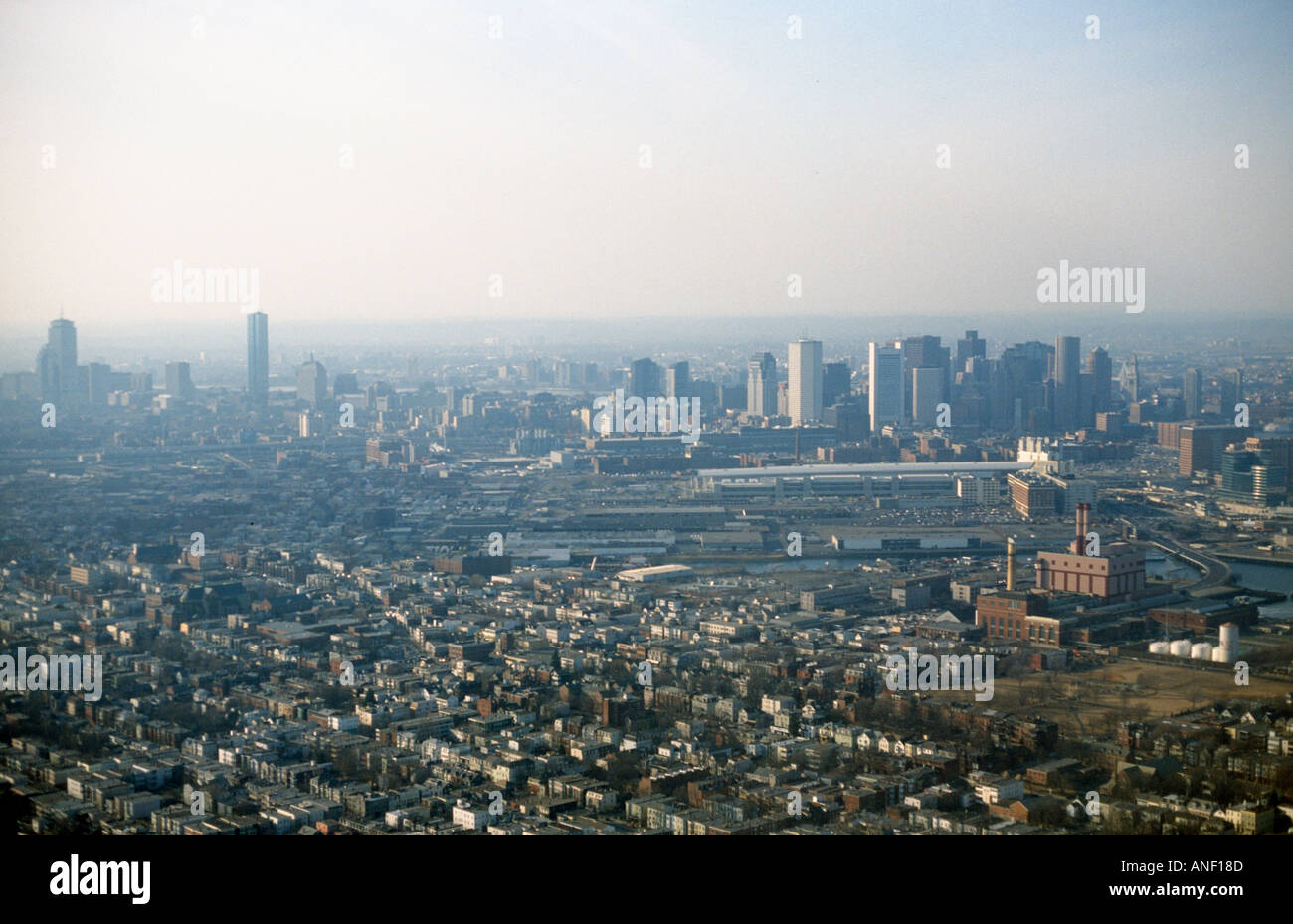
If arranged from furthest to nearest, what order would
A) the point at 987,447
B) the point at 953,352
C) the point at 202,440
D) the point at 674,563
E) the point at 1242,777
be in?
the point at 953,352, the point at 987,447, the point at 202,440, the point at 674,563, the point at 1242,777

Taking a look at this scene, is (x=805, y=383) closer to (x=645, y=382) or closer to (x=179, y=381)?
(x=645, y=382)

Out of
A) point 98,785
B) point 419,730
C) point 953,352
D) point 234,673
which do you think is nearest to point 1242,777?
point 419,730

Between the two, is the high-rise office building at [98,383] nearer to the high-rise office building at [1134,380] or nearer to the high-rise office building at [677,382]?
the high-rise office building at [677,382]

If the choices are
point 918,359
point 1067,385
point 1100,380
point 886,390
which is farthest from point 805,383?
point 1100,380

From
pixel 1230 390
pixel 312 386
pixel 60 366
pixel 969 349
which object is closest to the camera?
pixel 60 366

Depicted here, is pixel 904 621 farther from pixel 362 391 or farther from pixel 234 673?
pixel 362 391

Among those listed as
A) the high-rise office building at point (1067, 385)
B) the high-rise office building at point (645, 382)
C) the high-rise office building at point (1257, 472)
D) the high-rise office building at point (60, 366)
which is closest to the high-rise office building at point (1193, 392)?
the high-rise office building at point (1067, 385)
